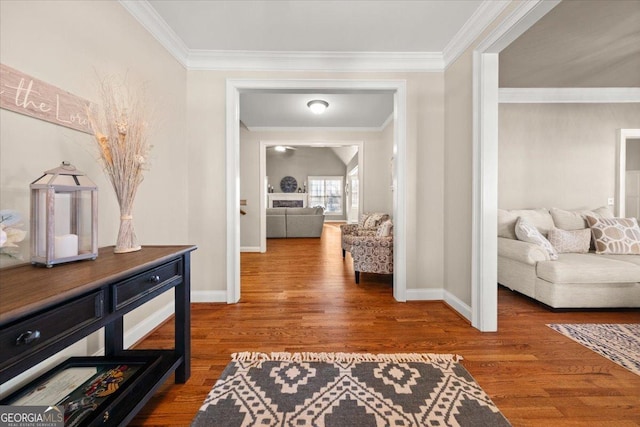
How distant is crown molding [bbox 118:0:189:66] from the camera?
6.21 ft

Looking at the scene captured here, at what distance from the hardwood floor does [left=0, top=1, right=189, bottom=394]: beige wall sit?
65 centimetres

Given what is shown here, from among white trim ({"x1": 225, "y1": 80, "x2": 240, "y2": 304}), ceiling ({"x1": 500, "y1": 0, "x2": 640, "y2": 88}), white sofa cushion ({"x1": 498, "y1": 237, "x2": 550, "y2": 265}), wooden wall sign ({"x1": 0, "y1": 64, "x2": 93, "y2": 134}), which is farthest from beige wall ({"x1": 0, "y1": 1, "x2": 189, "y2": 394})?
white sofa cushion ({"x1": 498, "y1": 237, "x2": 550, "y2": 265})

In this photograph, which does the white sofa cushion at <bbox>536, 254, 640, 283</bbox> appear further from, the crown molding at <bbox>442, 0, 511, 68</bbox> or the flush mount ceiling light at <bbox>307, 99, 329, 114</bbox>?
the flush mount ceiling light at <bbox>307, 99, 329, 114</bbox>

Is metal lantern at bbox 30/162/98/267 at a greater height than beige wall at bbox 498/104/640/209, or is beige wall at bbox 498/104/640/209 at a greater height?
beige wall at bbox 498/104/640/209

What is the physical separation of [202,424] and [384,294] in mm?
2098

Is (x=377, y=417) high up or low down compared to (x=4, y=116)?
down

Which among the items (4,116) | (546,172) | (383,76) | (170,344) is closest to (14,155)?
(4,116)

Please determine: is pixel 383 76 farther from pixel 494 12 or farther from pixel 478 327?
pixel 478 327

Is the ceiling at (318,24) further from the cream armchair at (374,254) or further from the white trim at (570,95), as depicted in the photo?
the cream armchair at (374,254)

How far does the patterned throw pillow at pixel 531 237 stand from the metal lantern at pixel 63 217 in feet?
11.5

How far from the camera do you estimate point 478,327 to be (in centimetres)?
206

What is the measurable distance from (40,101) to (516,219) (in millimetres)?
4058

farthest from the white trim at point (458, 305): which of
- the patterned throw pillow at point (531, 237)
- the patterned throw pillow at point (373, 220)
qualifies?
the patterned throw pillow at point (373, 220)

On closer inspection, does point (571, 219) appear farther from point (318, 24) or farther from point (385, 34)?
point (318, 24)
